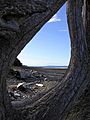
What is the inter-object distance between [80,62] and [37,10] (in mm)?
1053

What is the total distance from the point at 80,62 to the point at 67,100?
1.65ft

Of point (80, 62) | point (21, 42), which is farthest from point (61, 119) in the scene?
point (21, 42)

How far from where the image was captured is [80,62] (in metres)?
3.47

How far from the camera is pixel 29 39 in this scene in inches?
109

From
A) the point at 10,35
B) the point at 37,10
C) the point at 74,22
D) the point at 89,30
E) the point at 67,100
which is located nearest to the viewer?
the point at 10,35

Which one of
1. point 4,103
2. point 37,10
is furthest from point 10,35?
point 4,103

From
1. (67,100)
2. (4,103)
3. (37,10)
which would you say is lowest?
(67,100)

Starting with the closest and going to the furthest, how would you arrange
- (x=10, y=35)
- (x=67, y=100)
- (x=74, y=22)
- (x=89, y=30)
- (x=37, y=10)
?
(x=10, y=35) < (x=37, y=10) < (x=67, y=100) < (x=74, y=22) < (x=89, y=30)

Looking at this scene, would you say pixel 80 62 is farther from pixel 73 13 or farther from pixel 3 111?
pixel 3 111

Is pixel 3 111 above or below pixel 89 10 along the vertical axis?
below

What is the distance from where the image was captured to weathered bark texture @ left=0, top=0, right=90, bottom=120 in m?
2.51

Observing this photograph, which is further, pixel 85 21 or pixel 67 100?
pixel 85 21

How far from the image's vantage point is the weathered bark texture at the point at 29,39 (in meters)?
2.51

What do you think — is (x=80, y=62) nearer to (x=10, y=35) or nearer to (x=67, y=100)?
(x=67, y=100)
